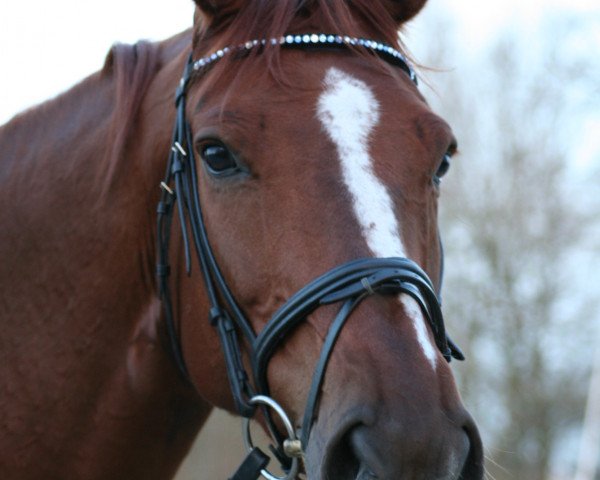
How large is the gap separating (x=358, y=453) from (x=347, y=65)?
4.42ft

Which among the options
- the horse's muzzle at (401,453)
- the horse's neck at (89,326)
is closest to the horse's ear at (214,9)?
the horse's neck at (89,326)

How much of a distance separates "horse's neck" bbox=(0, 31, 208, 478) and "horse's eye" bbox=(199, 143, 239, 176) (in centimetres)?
41

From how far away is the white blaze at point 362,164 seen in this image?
2736 millimetres

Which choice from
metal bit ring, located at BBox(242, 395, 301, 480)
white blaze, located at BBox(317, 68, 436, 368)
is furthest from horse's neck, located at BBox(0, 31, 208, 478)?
white blaze, located at BBox(317, 68, 436, 368)

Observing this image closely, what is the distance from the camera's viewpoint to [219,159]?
3.09 m

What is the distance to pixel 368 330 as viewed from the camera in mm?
2650

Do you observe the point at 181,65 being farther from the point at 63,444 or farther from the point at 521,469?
the point at 521,469

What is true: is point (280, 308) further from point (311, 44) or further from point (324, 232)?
point (311, 44)

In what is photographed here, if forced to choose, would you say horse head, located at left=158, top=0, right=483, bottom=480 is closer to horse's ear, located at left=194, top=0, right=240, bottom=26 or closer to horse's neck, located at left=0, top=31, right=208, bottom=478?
horse's ear, located at left=194, top=0, right=240, bottom=26

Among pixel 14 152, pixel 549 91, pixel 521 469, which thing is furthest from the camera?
pixel 549 91

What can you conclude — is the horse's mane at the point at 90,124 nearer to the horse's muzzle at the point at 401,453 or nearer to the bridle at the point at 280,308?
the bridle at the point at 280,308

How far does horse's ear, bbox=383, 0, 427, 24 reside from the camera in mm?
3553

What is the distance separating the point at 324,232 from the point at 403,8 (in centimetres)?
122

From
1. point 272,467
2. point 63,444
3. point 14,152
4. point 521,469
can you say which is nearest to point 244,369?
point 63,444
